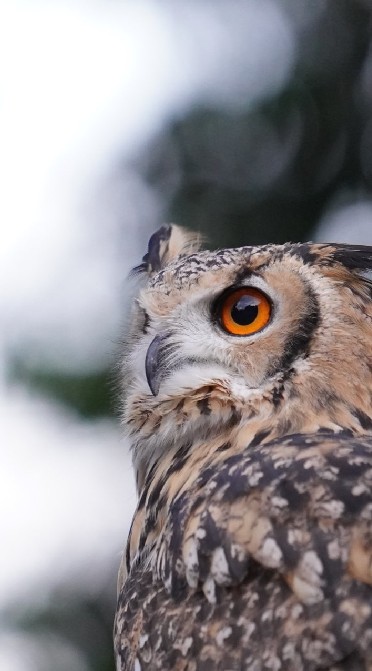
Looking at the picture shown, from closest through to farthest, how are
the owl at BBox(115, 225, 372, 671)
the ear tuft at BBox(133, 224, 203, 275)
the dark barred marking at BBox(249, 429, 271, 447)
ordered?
1. the owl at BBox(115, 225, 372, 671)
2. the dark barred marking at BBox(249, 429, 271, 447)
3. the ear tuft at BBox(133, 224, 203, 275)

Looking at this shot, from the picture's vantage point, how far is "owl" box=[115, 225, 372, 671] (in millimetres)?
1904

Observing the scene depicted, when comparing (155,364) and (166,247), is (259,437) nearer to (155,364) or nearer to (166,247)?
(155,364)

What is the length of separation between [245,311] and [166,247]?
2.72ft

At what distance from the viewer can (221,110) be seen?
4.75 m

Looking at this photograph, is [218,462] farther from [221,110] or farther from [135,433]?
[221,110]

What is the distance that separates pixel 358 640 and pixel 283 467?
46 cm

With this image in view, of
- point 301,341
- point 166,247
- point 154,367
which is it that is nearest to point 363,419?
point 301,341

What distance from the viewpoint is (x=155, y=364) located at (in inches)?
109

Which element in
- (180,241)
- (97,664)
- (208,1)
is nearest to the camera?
(180,241)

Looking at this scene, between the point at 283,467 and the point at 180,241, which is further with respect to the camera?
the point at 180,241

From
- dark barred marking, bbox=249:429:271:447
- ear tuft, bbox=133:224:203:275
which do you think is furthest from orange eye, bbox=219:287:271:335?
ear tuft, bbox=133:224:203:275

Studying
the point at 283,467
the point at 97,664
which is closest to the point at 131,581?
the point at 283,467

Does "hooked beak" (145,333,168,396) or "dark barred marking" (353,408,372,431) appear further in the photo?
"hooked beak" (145,333,168,396)

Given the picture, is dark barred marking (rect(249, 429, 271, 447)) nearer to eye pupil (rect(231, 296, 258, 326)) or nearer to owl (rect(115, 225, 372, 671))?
owl (rect(115, 225, 372, 671))
